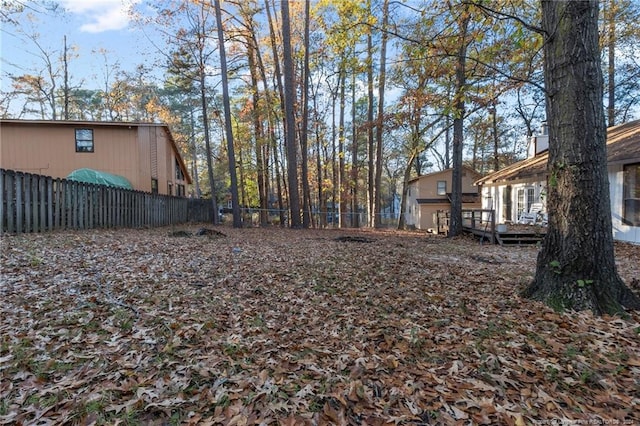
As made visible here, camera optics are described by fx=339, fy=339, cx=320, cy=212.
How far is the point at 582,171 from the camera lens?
355 centimetres

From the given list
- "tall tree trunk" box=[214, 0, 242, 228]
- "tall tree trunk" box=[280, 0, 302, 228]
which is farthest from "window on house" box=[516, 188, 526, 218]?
"tall tree trunk" box=[214, 0, 242, 228]

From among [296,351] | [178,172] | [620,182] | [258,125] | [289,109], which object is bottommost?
[296,351]

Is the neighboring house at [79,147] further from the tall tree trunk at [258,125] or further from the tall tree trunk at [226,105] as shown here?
the tall tree trunk at [258,125]

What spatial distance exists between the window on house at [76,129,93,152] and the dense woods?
4.44m

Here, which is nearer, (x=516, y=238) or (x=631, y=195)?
(x=631, y=195)

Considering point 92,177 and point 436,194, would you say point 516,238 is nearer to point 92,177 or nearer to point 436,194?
point 436,194

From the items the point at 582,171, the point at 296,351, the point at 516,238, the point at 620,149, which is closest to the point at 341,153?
the point at 516,238

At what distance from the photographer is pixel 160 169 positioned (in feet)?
61.1

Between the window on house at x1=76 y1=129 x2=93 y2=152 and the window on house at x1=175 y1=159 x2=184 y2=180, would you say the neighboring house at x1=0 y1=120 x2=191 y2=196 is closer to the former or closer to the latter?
the window on house at x1=76 y1=129 x2=93 y2=152

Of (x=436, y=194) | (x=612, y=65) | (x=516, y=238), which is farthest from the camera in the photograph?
(x=436, y=194)

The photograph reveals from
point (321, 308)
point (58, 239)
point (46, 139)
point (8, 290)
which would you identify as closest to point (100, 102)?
point (46, 139)

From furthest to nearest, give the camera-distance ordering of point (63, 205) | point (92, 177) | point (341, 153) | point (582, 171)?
point (341, 153) → point (92, 177) → point (63, 205) → point (582, 171)

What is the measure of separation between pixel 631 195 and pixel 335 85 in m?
18.6

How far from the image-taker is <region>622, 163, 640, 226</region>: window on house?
962 cm
